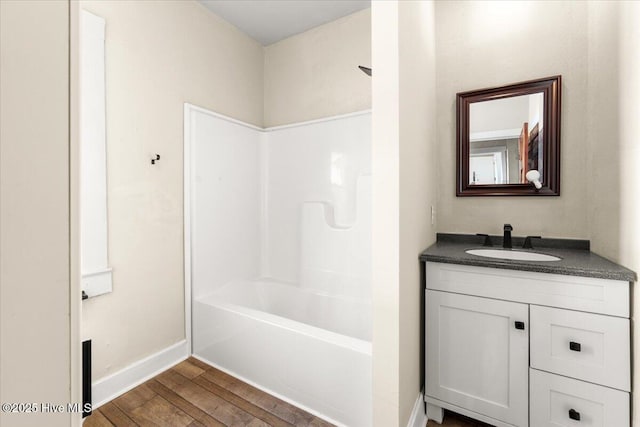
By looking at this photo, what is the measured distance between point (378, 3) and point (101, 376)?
8.09 ft

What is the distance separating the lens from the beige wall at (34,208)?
0.30 meters

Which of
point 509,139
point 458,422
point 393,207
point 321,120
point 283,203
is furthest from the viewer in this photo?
point 283,203

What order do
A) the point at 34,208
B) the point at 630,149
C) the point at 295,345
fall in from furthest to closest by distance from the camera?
the point at 295,345, the point at 630,149, the point at 34,208

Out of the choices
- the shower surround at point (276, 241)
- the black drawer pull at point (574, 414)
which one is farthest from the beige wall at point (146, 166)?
the black drawer pull at point (574, 414)

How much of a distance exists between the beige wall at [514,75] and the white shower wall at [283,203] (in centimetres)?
63

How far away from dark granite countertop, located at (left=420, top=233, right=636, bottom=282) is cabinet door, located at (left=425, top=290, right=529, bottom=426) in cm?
19

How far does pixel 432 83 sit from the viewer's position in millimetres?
2012

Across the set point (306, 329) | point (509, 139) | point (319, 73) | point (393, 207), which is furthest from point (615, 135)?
point (319, 73)

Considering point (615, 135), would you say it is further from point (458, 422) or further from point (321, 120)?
point (321, 120)

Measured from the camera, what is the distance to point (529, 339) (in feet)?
4.59

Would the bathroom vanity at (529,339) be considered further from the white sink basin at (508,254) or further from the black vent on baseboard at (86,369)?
the black vent on baseboard at (86,369)

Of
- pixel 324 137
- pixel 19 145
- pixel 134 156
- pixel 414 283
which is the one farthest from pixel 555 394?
pixel 134 156

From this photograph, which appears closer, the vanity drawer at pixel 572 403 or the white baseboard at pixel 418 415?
the vanity drawer at pixel 572 403

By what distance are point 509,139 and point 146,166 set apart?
239 cm
